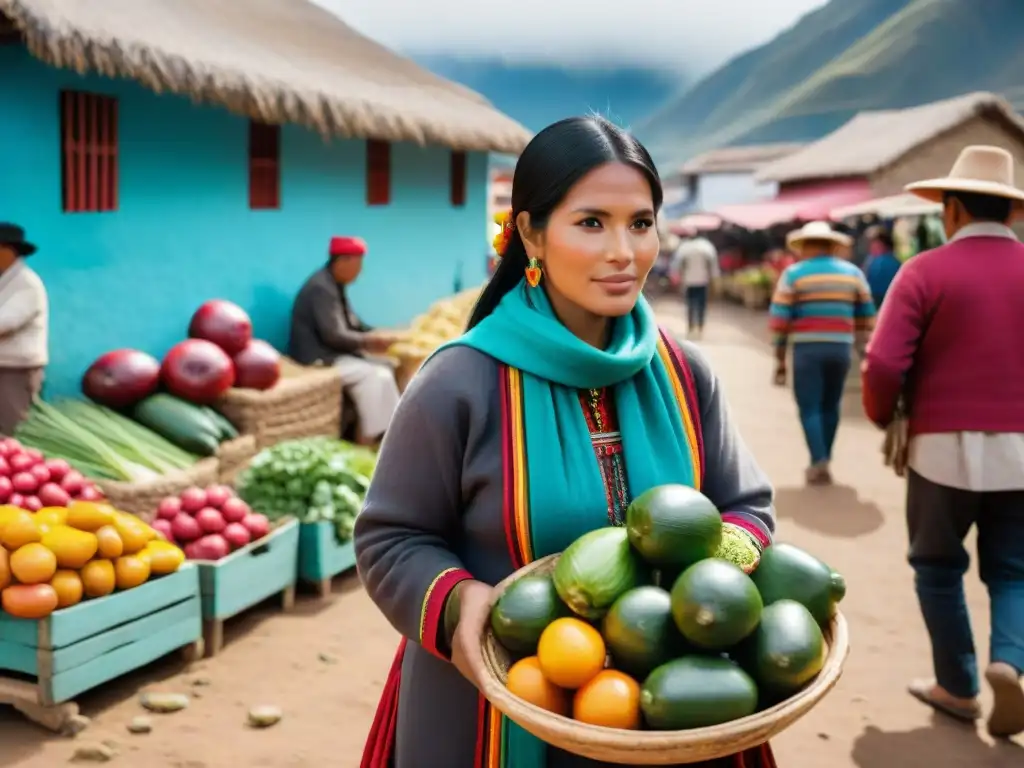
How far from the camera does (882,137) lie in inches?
1011

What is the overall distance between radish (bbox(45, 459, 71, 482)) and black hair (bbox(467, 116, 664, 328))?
3930mm

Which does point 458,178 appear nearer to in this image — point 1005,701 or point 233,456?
point 233,456

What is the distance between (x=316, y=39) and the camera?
10.9 m

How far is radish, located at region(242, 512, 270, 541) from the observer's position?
18.2ft

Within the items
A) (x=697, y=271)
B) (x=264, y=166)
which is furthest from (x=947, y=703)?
(x=697, y=271)

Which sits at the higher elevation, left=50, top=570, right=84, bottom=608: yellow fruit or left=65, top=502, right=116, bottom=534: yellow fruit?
left=65, top=502, right=116, bottom=534: yellow fruit

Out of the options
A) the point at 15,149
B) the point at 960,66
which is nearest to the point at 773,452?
the point at 15,149

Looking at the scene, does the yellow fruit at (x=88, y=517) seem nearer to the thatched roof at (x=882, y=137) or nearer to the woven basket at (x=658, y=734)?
the woven basket at (x=658, y=734)

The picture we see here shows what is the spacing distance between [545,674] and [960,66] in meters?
115

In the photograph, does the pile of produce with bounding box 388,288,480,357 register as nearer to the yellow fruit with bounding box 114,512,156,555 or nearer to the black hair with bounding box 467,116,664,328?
the yellow fruit with bounding box 114,512,156,555

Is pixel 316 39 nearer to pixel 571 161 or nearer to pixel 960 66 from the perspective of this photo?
pixel 571 161

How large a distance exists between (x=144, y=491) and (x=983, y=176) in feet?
14.1

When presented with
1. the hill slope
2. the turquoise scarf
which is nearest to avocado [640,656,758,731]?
the turquoise scarf

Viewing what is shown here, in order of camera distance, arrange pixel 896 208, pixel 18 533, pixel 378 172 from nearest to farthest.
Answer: pixel 18 533, pixel 378 172, pixel 896 208
